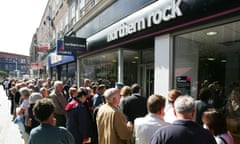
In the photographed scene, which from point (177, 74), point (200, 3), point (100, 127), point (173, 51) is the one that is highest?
point (200, 3)

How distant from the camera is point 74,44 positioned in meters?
11.7

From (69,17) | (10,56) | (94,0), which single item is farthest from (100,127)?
(10,56)

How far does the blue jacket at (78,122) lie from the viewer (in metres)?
4.42

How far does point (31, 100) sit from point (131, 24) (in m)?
4.19

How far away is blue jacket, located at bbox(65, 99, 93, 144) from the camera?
14.5 ft

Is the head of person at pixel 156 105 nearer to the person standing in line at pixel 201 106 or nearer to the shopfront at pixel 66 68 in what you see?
the person standing in line at pixel 201 106

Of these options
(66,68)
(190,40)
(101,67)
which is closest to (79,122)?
(190,40)

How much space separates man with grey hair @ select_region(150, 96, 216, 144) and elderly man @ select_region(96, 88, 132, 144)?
1195 mm

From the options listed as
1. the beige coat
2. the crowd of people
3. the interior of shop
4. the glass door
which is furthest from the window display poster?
the glass door

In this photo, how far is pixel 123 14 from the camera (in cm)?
826

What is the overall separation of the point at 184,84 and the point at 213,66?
1.68 m

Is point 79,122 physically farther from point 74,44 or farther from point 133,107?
point 74,44

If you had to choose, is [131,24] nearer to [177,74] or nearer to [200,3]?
[177,74]

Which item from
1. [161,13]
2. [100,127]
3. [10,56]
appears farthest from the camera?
[10,56]
